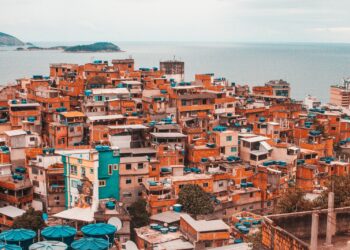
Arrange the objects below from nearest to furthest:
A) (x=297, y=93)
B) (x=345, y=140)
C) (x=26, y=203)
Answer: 1. (x=26, y=203)
2. (x=345, y=140)
3. (x=297, y=93)

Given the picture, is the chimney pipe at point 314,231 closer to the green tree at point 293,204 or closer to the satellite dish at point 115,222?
the green tree at point 293,204

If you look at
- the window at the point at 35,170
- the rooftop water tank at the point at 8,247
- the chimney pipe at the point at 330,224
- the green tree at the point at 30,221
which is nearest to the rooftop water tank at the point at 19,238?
the rooftop water tank at the point at 8,247

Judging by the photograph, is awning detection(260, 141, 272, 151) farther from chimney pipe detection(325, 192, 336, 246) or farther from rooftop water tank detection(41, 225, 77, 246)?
chimney pipe detection(325, 192, 336, 246)

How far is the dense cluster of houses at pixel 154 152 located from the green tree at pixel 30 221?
1.41 meters

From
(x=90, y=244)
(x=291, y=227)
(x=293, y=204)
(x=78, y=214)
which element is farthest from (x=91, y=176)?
(x=291, y=227)

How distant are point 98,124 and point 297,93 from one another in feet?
235

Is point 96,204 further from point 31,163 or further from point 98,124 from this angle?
point 98,124

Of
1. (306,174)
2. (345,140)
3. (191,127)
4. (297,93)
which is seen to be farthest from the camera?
(297,93)

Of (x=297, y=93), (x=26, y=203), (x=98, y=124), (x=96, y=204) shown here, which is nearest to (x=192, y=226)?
(x=96, y=204)

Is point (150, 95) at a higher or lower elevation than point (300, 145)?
higher

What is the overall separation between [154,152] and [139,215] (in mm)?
5901

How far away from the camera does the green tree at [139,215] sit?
2542cm

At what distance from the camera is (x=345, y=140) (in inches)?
1630

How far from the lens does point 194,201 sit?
25.5m
